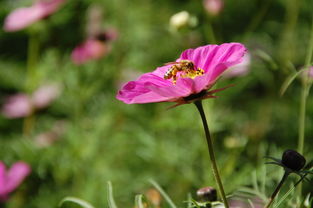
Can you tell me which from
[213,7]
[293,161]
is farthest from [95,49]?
[293,161]

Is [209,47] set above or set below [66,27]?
below

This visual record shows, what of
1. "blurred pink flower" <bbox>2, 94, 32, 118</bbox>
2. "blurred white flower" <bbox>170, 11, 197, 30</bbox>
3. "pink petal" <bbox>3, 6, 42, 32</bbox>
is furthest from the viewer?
"blurred pink flower" <bbox>2, 94, 32, 118</bbox>

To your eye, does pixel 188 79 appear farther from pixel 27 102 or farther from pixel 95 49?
pixel 27 102

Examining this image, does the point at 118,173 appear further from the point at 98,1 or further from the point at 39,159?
the point at 98,1

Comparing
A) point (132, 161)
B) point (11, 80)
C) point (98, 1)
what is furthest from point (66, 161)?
point (98, 1)

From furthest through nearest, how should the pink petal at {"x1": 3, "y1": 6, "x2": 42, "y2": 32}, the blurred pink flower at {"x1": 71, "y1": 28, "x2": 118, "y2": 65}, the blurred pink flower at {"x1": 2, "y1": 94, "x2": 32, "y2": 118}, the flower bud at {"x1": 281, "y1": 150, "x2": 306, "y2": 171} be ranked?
1. the blurred pink flower at {"x1": 2, "y1": 94, "x2": 32, "y2": 118}
2. the blurred pink flower at {"x1": 71, "y1": 28, "x2": 118, "y2": 65}
3. the pink petal at {"x1": 3, "y1": 6, "x2": 42, "y2": 32}
4. the flower bud at {"x1": 281, "y1": 150, "x2": 306, "y2": 171}

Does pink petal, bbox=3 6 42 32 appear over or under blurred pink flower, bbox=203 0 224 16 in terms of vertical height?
over

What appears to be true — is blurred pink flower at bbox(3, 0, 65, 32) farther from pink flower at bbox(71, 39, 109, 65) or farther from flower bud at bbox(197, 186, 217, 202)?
flower bud at bbox(197, 186, 217, 202)

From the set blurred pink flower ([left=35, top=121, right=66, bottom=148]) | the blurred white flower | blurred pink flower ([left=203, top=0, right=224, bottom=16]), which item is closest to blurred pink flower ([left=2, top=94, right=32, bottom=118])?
blurred pink flower ([left=35, top=121, right=66, bottom=148])
